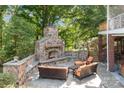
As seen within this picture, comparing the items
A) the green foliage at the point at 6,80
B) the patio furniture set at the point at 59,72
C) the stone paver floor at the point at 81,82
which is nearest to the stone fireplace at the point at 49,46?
the patio furniture set at the point at 59,72

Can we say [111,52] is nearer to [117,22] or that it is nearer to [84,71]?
[117,22]

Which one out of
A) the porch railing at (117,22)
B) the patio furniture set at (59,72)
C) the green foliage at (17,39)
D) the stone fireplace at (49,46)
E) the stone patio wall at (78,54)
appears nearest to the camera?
the patio furniture set at (59,72)

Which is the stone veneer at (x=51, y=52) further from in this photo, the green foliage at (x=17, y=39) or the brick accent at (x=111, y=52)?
the brick accent at (x=111, y=52)

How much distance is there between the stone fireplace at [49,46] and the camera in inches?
503

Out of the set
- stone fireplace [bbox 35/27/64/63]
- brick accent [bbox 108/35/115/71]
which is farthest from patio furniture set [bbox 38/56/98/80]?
stone fireplace [bbox 35/27/64/63]

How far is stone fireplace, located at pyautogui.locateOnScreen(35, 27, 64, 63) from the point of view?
41.9 ft

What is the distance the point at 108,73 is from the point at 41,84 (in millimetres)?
3062

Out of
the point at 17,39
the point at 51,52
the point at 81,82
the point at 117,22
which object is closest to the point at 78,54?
the point at 51,52

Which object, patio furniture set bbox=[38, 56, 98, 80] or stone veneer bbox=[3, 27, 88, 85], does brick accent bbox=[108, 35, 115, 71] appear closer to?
patio furniture set bbox=[38, 56, 98, 80]

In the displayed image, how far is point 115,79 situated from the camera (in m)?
9.34

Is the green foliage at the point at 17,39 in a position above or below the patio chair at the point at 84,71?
above

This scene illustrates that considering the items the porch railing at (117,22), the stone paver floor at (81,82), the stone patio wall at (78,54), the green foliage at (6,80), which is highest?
the porch railing at (117,22)

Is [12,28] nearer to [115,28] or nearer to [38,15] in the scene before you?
[38,15]

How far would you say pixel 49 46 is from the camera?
13062 millimetres
